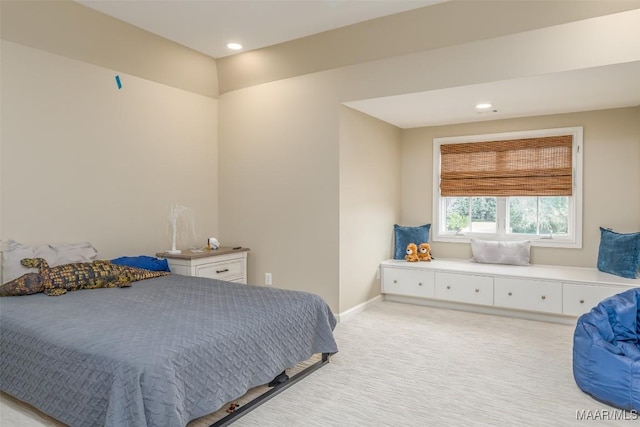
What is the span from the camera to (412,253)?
503 cm

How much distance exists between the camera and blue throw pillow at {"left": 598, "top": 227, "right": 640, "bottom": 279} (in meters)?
3.86

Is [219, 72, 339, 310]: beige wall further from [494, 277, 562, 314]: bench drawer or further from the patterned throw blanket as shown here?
[494, 277, 562, 314]: bench drawer

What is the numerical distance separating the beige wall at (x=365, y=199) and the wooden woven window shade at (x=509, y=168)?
675 mm

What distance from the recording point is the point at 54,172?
11.1 feet

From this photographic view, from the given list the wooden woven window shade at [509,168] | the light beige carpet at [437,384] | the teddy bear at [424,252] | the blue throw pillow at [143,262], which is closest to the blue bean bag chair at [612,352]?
the light beige carpet at [437,384]

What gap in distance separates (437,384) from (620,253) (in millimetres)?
2488

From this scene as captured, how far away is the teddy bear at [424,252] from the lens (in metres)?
5.04

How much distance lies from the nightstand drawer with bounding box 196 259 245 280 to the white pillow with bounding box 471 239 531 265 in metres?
2.70

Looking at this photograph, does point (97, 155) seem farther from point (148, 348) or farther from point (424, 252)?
point (424, 252)

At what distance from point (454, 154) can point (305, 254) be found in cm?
231

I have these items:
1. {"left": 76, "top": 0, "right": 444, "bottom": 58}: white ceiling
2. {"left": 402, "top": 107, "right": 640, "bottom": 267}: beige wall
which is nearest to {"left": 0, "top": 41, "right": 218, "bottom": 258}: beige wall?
{"left": 76, "top": 0, "right": 444, "bottom": 58}: white ceiling

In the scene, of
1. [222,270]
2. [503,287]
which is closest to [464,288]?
[503,287]

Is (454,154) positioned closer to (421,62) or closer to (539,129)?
(539,129)

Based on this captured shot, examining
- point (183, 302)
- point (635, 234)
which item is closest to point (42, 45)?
point (183, 302)
